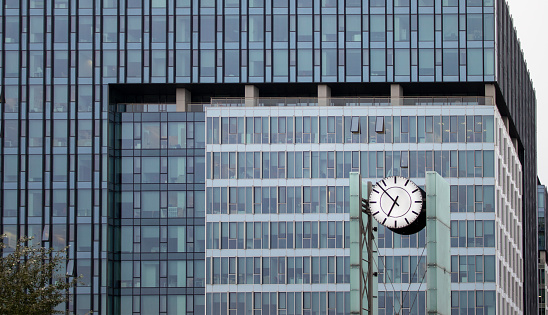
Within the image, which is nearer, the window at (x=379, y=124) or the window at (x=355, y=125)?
the window at (x=355, y=125)

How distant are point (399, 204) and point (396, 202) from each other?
0.46 ft

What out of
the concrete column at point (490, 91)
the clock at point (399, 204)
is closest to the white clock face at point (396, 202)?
the clock at point (399, 204)

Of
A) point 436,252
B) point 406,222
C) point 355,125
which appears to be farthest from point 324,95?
point 436,252

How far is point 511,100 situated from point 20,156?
46.2 metres

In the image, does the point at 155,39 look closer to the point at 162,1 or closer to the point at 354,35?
the point at 162,1

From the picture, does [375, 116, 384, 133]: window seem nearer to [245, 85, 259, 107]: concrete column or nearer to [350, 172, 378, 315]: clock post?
[245, 85, 259, 107]: concrete column

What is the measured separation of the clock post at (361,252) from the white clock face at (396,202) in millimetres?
985

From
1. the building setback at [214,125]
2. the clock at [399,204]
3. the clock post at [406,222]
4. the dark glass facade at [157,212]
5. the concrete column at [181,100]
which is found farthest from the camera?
the concrete column at [181,100]

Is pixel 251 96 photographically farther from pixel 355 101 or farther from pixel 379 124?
pixel 379 124

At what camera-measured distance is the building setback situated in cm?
11762

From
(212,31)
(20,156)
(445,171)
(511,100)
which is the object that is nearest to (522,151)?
(511,100)

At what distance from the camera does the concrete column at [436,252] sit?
52.5m

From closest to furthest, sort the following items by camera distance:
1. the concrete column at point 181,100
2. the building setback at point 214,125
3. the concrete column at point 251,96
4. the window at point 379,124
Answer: the window at point 379,124
the building setback at point 214,125
the concrete column at point 251,96
the concrete column at point 181,100

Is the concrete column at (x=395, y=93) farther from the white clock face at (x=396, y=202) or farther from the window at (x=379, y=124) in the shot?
the white clock face at (x=396, y=202)
